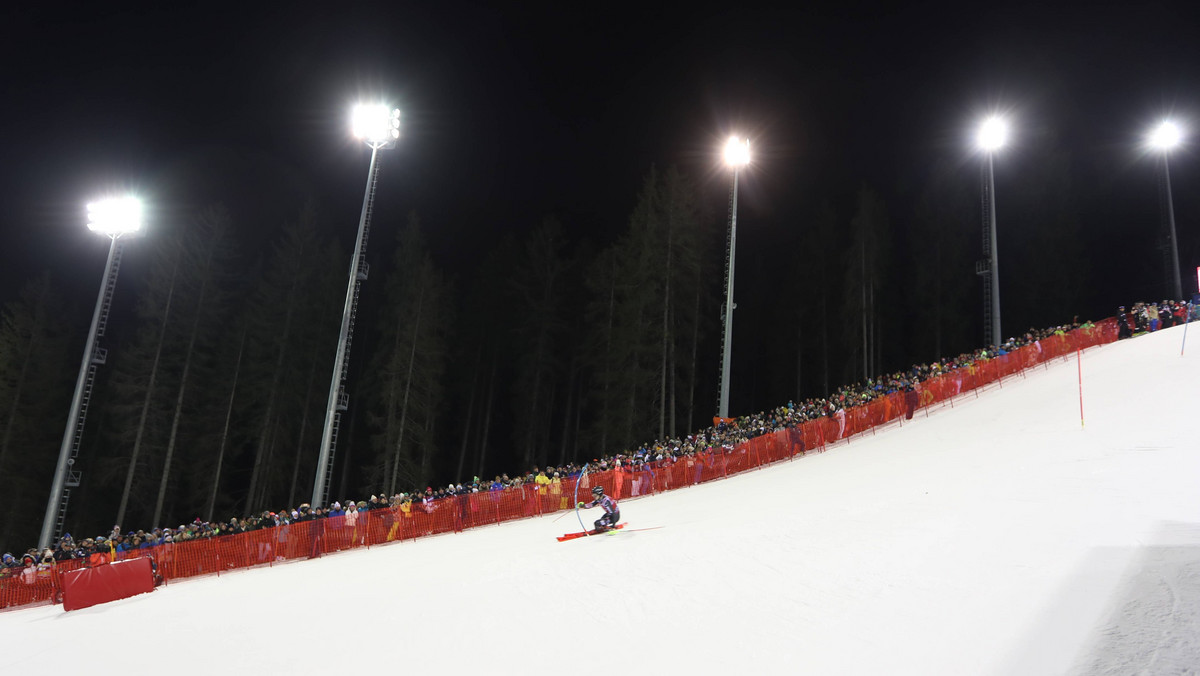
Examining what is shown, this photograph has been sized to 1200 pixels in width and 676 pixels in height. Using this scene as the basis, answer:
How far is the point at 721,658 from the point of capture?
20.4 feet

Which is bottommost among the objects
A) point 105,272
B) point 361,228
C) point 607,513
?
point 607,513

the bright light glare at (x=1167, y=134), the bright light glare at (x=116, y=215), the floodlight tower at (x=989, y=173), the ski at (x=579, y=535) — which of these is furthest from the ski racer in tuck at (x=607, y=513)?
the bright light glare at (x=1167, y=134)

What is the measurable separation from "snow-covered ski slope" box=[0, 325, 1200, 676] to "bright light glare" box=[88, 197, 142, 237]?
13.4 m

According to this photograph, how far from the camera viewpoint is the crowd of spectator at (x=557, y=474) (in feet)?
54.9

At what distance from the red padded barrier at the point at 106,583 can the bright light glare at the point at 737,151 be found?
21522mm

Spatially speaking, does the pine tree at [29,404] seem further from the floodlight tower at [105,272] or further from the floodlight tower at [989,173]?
the floodlight tower at [989,173]

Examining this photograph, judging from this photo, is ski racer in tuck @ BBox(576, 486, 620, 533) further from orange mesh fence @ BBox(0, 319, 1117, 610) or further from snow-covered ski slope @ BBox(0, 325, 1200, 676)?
orange mesh fence @ BBox(0, 319, 1117, 610)

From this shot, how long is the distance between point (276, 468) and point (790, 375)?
107 feet

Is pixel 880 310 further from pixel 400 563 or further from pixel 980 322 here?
pixel 400 563

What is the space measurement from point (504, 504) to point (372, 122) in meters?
11.8

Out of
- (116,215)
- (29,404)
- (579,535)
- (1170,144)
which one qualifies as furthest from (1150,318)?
(29,404)

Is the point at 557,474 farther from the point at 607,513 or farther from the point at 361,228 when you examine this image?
the point at 361,228

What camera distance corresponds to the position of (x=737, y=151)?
2505 cm

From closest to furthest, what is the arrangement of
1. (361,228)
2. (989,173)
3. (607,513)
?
(607,513), (361,228), (989,173)
